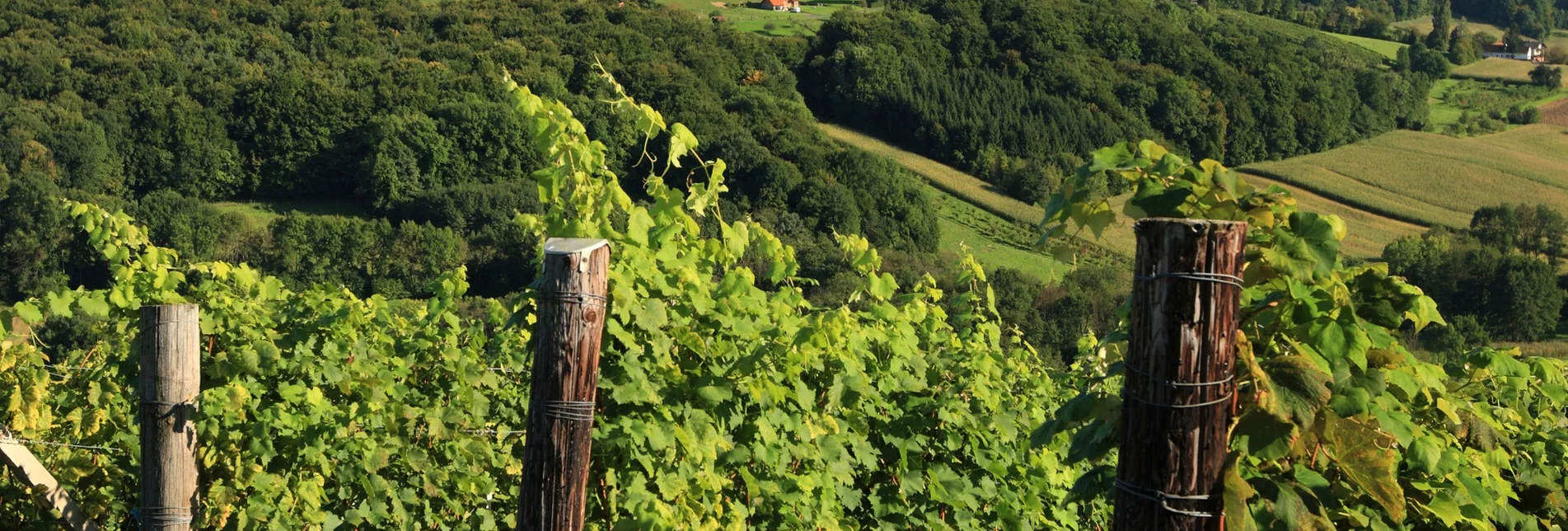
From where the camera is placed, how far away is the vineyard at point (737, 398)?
2.47 metres

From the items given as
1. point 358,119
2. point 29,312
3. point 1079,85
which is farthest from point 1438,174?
point 29,312

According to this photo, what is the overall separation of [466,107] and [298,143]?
7.84 meters

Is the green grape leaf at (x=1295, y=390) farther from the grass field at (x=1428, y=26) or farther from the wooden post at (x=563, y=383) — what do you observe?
the grass field at (x=1428, y=26)

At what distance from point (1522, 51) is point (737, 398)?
97.8 meters

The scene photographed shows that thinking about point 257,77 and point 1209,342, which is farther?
point 257,77

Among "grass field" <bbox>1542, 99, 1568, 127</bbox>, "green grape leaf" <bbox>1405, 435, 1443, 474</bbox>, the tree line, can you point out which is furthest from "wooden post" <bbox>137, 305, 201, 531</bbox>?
"grass field" <bbox>1542, 99, 1568, 127</bbox>

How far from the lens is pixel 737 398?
4.02 m

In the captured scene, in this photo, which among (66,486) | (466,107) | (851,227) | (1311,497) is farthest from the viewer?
(466,107)

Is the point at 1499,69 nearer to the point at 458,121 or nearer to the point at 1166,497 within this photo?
the point at 458,121

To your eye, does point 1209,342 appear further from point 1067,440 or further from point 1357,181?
point 1357,181

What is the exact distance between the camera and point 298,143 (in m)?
61.1

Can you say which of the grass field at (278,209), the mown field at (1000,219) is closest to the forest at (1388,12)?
the mown field at (1000,219)

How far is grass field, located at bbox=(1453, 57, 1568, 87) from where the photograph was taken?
80.8m

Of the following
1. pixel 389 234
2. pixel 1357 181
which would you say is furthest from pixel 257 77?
pixel 1357 181
